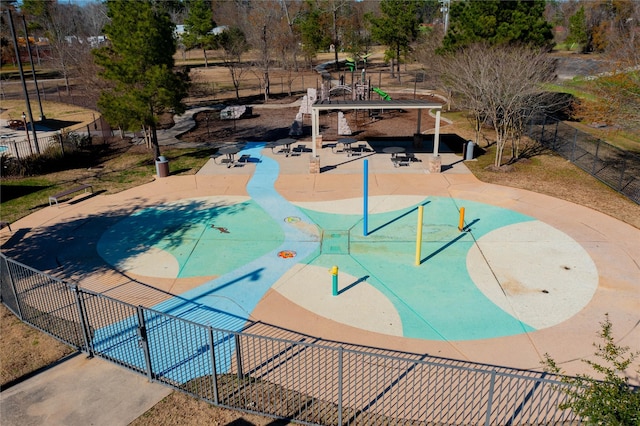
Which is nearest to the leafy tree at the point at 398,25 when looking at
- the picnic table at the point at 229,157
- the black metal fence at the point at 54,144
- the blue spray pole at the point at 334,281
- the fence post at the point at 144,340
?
the black metal fence at the point at 54,144

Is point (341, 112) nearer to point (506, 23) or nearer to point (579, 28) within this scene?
point (506, 23)

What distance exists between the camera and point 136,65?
2194 cm

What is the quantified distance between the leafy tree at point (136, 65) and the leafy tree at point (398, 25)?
35209 mm

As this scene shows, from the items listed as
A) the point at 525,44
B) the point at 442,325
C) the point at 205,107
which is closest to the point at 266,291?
the point at 442,325

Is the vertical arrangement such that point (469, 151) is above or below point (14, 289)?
above

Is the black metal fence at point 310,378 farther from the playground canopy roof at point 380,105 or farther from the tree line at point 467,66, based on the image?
the playground canopy roof at point 380,105

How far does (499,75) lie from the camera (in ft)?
70.4

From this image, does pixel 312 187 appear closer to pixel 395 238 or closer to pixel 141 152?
pixel 395 238

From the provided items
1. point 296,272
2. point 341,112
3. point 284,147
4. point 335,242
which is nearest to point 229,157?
point 284,147

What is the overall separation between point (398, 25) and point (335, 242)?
1706 inches

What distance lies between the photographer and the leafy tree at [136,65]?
2167cm

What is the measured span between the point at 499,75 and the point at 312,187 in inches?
371

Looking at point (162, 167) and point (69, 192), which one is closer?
point (69, 192)

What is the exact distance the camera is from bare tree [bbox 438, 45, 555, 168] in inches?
837
